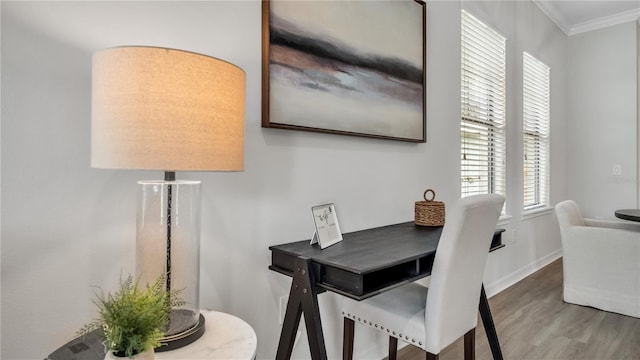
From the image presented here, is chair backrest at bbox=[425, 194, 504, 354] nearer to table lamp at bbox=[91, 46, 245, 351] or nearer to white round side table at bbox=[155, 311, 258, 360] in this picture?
white round side table at bbox=[155, 311, 258, 360]

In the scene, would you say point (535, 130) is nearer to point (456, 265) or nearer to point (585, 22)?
point (585, 22)

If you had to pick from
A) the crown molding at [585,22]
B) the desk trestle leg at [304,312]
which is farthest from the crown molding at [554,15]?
the desk trestle leg at [304,312]

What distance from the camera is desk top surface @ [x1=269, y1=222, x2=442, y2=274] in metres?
1.26

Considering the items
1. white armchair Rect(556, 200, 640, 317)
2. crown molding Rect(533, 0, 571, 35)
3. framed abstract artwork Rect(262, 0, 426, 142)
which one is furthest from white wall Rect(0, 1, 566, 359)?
crown molding Rect(533, 0, 571, 35)

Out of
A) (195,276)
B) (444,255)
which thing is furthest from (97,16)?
(444,255)

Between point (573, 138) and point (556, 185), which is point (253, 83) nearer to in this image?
point (556, 185)

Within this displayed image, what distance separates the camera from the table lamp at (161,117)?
795 mm

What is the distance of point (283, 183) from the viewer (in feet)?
5.20

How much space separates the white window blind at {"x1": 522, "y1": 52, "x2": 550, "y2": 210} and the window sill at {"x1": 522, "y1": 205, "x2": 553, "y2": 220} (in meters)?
0.05

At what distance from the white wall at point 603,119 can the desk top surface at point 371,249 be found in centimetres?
362

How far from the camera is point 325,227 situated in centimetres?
153

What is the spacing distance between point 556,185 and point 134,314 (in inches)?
188

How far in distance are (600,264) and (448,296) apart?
218 cm

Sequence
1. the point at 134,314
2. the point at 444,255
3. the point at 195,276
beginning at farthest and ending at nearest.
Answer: the point at 444,255 < the point at 195,276 < the point at 134,314
